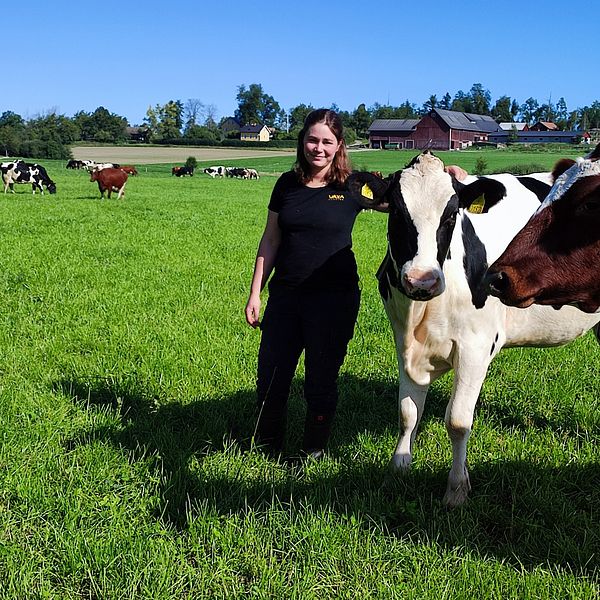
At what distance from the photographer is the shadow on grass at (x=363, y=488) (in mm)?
3279

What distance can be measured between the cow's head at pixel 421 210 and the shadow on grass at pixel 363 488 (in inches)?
46.4

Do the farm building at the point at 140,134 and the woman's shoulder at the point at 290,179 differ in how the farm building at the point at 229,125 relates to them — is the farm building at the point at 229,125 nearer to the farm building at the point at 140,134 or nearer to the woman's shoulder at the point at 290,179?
the farm building at the point at 140,134

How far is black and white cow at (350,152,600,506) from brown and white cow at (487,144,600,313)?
769 mm

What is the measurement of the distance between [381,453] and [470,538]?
3.19 ft

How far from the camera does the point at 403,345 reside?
3.90m

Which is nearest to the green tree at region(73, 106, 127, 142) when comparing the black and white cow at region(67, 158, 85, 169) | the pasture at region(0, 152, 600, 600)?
the black and white cow at region(67, 158, 85, 169)

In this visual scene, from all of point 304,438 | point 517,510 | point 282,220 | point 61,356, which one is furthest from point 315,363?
point 61,356

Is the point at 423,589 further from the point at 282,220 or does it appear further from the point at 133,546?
the point at 282,220

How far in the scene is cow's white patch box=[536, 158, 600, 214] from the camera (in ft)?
7.91

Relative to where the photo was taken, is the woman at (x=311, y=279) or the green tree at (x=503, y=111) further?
the green tree at (x=503, y=111)

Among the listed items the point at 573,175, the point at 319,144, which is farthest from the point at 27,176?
the point at 573,175

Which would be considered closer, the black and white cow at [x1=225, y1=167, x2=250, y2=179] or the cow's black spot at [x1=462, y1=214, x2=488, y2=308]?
the cow's black spot at [x1=462, y1=214, x2=488, y2=308]

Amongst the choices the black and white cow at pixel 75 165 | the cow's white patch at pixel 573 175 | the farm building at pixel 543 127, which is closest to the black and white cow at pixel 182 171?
the black and white cow at pixel 75 165

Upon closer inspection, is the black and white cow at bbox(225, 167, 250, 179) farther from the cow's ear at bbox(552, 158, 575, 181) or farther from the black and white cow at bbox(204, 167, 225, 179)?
the cow's ear at bbox(552, 158, 575, 181)
